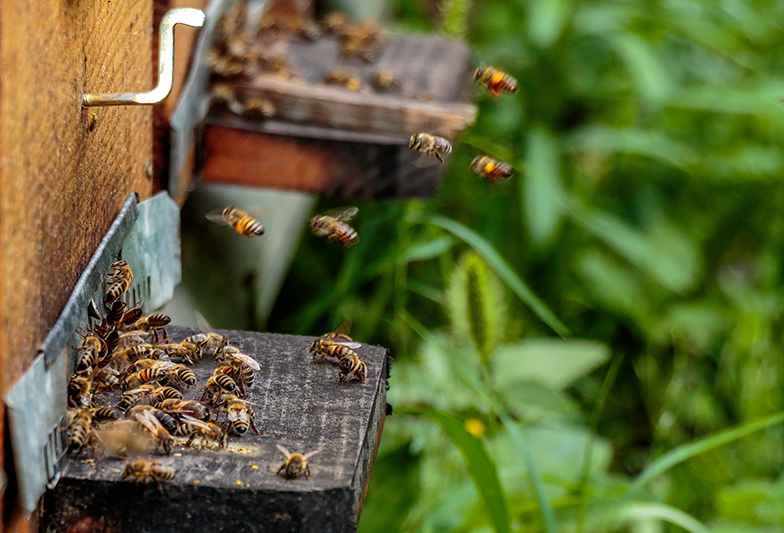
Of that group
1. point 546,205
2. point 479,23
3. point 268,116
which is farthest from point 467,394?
point 479,23

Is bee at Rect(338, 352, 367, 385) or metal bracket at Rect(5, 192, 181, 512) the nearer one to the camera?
metal bracket at Rect(5, 192, 181, 512)

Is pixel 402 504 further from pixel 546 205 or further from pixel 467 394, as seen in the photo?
pixel 546 205

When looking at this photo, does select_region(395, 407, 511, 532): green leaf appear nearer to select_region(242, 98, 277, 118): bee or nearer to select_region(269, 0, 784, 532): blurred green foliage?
select_region(242, 98, 277, 118): bee

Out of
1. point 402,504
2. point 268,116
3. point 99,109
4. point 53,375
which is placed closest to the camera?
point 53,375

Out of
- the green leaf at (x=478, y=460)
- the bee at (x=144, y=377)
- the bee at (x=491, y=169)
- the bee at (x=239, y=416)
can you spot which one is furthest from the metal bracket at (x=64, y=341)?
the bee at (x=491, y=169)

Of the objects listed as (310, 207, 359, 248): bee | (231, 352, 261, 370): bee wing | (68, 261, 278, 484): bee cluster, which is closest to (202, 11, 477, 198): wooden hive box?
(310, 207, 359, 248): bee

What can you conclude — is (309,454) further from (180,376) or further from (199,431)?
(180,376)

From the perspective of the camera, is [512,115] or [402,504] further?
[512,115]
